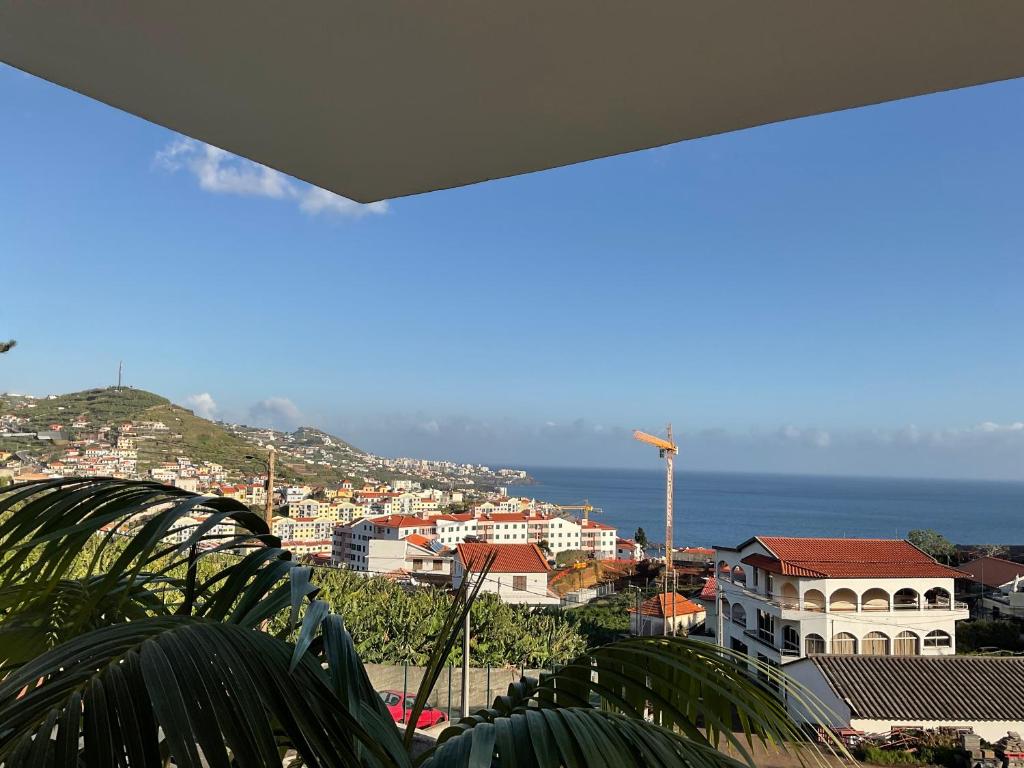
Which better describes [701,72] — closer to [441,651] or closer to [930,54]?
[930,54]

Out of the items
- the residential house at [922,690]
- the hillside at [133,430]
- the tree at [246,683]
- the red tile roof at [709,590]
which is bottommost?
the residential house at [922,690]

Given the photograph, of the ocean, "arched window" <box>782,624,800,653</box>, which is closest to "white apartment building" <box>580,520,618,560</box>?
the ocean

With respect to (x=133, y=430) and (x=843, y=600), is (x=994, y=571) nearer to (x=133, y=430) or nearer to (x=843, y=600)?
(x=843, y=600)

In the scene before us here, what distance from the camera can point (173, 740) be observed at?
12.9 inches

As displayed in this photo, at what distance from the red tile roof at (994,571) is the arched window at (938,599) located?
3.04 feet

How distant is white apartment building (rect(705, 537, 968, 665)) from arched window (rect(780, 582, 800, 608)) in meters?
0.01

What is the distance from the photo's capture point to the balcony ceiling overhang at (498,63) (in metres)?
0.68

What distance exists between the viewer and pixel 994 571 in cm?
1159

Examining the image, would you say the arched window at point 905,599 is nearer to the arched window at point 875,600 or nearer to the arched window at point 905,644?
the arched window at point 875,600

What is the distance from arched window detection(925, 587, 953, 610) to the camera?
10.1m

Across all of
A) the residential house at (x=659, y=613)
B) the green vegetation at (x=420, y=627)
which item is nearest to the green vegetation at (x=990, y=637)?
the residential house at (x=659, y=613)

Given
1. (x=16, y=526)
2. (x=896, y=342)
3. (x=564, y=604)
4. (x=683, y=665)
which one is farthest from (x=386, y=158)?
(x=896, y=342)

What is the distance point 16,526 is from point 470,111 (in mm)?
740

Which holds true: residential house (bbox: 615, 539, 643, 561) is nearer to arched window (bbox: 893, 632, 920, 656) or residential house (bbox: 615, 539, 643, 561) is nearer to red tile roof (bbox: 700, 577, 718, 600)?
red tile roof (bbox: 700, 577, 718, 600)
